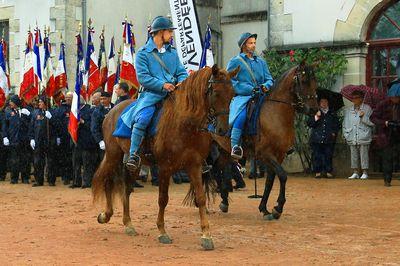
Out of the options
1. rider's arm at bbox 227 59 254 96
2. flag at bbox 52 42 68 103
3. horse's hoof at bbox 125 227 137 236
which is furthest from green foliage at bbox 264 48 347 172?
horse's hoof at bbox 125 227 137 236

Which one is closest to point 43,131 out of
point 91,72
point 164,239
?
point 91,72

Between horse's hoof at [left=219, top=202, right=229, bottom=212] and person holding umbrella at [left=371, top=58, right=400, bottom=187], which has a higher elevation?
person holding umbrella at [left=371, top=58, right=400, bottom=187]

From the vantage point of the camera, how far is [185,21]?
59.0ft

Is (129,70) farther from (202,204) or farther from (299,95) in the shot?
(202,204)

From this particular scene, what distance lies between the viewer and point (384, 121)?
16109 millimetres

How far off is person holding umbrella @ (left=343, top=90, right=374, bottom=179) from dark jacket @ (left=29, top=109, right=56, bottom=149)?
274 inches

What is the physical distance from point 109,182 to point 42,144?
302 inches

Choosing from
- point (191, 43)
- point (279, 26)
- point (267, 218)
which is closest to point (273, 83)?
point (267, 218)

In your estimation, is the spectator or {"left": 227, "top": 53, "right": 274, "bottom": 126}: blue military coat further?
the spectator

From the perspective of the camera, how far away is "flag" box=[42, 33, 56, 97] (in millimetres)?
18594

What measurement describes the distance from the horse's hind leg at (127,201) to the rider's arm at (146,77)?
4.80ft

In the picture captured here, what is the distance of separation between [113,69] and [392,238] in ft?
37.3

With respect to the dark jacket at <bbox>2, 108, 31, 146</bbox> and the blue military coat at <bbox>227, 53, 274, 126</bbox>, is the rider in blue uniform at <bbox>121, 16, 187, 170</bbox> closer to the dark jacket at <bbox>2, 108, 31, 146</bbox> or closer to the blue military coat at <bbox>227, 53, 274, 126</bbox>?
the blue military coat at <bbox>227, 53, 274, 126</bbox>

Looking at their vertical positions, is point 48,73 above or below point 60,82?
above
